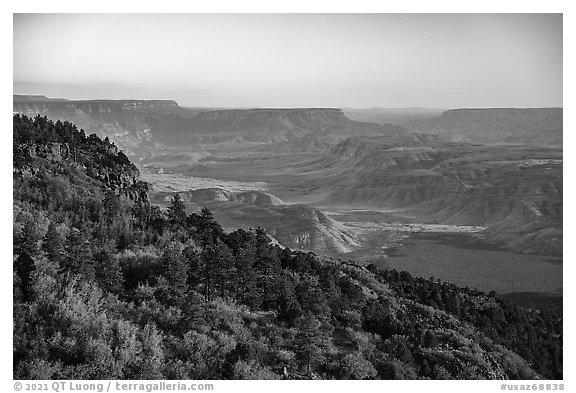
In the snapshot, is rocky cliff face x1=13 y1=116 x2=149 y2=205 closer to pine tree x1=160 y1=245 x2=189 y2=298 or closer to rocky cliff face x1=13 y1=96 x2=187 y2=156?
pine tree x1=160 y1=245 x2=189 y2=298

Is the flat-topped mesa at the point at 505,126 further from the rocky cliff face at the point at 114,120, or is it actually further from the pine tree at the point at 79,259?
the pine tree at the point at 79,259

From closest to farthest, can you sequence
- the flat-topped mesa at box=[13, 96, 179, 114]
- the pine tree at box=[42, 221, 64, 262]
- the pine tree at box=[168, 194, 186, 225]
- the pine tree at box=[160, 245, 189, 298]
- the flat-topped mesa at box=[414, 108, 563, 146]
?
the pine tree at box=[42, 221, 64, 262], the pine tree at box=[160, 245, 189, 298], the pine tree at box=[168, 194, 186, 225], the flat-topped mesa at box=[13, 96, 179, 114], the flat-topped mesa at box=[414, 108, 563, 146]

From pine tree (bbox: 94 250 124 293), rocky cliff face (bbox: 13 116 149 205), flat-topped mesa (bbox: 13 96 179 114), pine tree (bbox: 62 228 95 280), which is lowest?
pine tree (bbox: 94 250 124 293)

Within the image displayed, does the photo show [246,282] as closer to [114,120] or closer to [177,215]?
[177,215]

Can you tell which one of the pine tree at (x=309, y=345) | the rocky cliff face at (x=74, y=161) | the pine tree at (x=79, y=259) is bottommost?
the pine tree at (x=309, y=345)

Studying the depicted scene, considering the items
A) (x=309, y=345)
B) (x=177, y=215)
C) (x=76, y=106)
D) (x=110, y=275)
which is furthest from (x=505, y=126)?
(x=110, y=275)

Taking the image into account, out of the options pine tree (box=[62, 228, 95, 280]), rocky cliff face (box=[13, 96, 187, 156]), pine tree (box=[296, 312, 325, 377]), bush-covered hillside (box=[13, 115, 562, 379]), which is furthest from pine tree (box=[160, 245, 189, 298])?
rocky cliff face (box=[13, 96, 187, 156])

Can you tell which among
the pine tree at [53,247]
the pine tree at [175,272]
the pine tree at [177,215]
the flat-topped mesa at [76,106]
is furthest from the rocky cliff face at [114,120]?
the pine tree at [175,272]

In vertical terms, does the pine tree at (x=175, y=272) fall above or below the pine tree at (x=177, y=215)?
below

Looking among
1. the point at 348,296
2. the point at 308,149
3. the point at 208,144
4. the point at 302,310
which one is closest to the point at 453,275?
the point at 348,296
